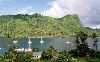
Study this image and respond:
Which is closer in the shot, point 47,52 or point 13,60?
point 13,60

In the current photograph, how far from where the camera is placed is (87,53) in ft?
502

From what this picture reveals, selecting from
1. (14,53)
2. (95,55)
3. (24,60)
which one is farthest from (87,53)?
(14,53)

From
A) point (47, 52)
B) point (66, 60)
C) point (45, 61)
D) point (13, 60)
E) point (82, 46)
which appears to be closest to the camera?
point (13, 60)

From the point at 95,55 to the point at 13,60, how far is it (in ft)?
198

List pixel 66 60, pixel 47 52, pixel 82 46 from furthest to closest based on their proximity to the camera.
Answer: pixel 82 46 < pixel 47 52 < pixel 66 60

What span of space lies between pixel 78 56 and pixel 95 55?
10.2 metres

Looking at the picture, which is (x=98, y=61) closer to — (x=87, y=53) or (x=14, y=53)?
(x=87, y=53)

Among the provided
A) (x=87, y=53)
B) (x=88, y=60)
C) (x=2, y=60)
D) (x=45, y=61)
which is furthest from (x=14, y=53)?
(x=87, y=53)

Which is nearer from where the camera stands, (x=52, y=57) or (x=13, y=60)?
(x=13, y=60)

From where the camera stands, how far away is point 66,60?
4988 inches

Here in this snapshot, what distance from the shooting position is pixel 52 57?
143875mm

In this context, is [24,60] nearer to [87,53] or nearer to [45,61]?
[45,61]

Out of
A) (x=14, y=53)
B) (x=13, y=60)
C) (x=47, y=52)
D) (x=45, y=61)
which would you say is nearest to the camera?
(x=13, y=60)

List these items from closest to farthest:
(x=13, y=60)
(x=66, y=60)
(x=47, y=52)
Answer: (x=13, y=60) → (x=66, y=60) → (x=47, y=52)
